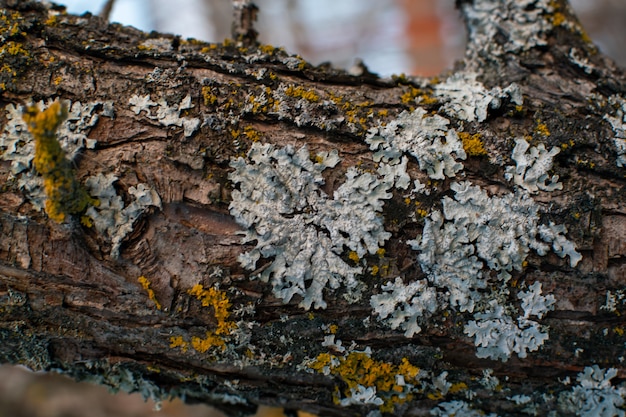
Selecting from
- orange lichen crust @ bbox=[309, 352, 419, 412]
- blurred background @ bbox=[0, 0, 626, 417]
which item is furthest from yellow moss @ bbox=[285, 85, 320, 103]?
blurred background @ bbox=[0, 0, 626, 417]

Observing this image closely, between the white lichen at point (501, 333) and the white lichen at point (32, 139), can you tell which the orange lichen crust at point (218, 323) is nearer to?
the white lichen at point (32, 139)

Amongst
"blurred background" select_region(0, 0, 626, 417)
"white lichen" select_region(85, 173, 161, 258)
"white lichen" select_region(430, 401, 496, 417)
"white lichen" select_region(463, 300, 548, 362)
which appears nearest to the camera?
"white lichen" select_region(85, 173, 161, 258)

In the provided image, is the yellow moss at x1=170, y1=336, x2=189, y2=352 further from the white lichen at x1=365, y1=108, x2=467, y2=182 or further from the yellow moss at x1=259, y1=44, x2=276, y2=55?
the yellow moss at x1=259, y1=44, x2=276, y2=55

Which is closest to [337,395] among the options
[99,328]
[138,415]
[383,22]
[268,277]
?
[268,277]

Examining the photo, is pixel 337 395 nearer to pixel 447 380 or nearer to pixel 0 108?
pixel 447 380

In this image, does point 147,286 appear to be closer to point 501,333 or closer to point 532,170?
point 501,333

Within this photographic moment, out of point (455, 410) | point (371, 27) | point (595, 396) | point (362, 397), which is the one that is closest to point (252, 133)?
point (362, 397)
